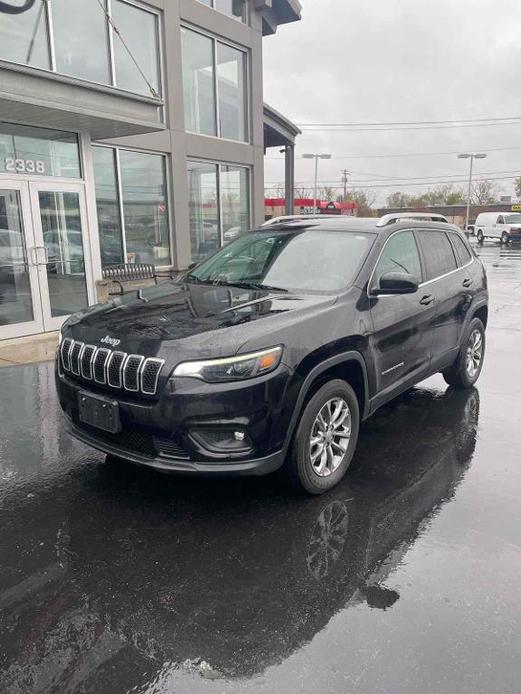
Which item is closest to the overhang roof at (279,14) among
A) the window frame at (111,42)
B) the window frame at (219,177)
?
the window frame at (219,177)

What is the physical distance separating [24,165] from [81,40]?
3332 mm

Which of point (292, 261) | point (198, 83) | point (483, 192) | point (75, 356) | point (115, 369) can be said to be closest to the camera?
point (115, 369)

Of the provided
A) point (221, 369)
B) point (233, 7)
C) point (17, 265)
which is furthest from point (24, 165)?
point (233, 7)

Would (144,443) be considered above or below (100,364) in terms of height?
Answer: below

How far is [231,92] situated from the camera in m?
14.2

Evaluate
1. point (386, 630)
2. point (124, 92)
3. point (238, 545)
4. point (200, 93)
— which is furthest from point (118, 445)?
point (200, 93)

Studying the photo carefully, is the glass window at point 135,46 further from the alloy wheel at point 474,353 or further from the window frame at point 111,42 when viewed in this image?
the alloy wheel at point 474,353

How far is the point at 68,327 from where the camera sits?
4.00 m

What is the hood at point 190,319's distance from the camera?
3.26 metres

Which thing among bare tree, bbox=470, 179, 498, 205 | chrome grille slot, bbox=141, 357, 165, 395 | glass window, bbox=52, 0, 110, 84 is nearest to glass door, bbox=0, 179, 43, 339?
glass window, bbox=52, 0, 110, 84

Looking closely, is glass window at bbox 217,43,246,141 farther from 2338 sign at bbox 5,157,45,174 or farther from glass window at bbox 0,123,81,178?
2338 sign at bbox 5,157,45,174

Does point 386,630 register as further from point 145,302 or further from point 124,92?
point 124,92

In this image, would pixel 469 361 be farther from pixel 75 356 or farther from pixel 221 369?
pixel 75 356

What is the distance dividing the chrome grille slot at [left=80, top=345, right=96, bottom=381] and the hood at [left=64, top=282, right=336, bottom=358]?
60mm
